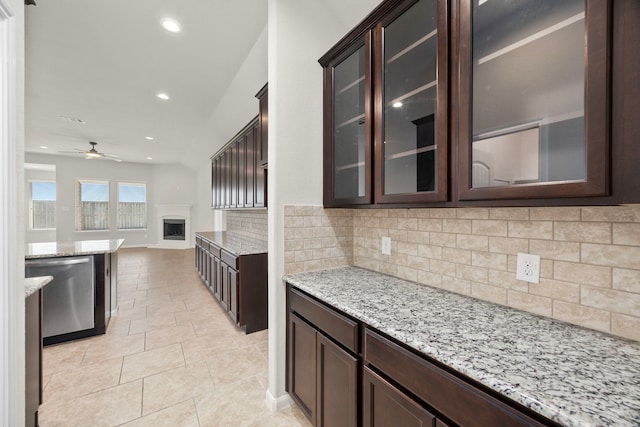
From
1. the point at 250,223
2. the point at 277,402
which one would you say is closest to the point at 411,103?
the point at 277,402

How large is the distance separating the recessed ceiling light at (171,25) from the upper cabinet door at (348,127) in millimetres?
1470

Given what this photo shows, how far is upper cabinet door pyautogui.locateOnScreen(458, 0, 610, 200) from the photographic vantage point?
801 millimetres

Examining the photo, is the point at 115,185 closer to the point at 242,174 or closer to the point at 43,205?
the point at 43,205

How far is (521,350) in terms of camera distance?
2.89 ft

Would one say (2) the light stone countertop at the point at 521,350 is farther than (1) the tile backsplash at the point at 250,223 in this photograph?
No

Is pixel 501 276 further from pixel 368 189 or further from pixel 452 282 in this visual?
pixel 368 189

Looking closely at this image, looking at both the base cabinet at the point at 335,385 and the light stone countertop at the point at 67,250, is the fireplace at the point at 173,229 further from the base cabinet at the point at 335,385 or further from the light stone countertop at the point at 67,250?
the base cabinet at the point at 335,385

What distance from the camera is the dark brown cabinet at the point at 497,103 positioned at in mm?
774

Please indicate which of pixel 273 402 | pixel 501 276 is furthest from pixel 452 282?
pixel 273 402

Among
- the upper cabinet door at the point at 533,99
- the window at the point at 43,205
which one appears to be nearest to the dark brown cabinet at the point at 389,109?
the upper cabinet door at the point at 533,99

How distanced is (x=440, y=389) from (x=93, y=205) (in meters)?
11.5

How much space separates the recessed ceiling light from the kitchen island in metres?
2.41

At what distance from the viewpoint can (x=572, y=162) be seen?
2.84 feet

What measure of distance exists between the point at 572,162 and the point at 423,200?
0.56 m
